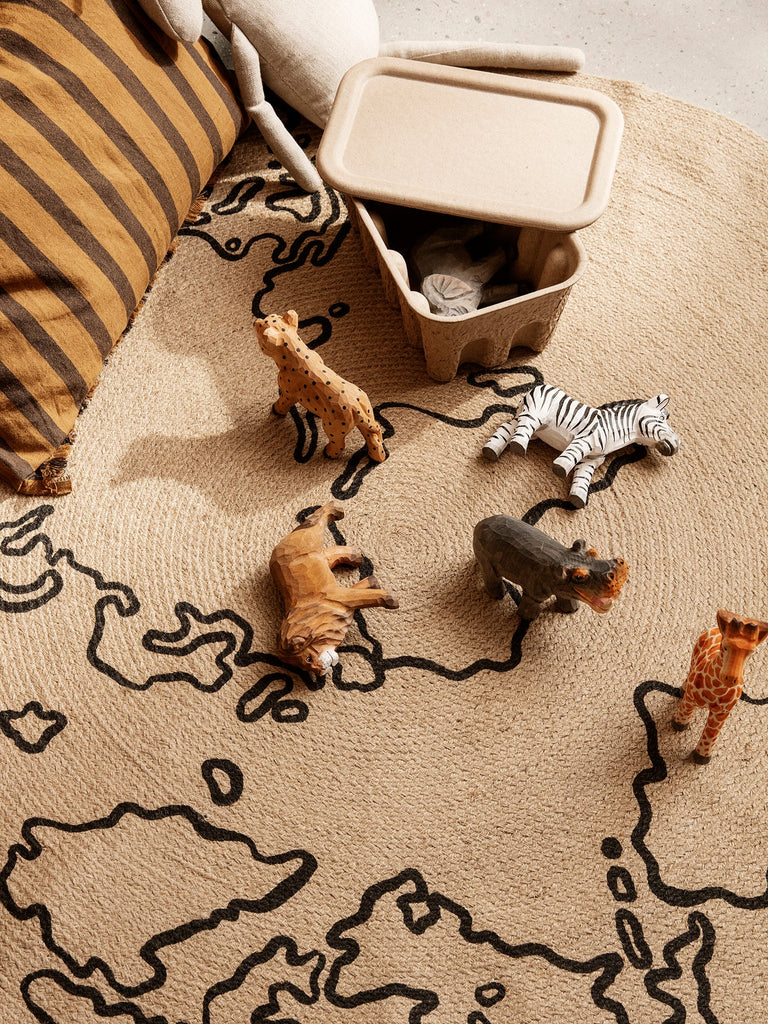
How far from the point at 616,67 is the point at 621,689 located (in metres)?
1.14

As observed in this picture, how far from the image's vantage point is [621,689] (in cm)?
106

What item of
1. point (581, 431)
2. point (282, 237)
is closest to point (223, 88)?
point (282, 237)

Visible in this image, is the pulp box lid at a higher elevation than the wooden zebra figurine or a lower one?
higher

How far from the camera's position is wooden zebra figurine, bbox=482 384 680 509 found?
3.69 ft

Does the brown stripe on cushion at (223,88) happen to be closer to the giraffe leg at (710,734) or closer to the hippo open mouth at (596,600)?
the hippo open mouth at (596,600)

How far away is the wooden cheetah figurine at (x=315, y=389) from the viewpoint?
1.03 m

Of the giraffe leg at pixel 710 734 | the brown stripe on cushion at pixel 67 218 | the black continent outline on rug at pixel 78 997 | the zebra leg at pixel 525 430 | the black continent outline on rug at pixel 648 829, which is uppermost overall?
the brown stripe on cushion at pixel 67 218

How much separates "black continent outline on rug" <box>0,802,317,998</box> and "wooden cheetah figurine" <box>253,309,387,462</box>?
20.5 inches

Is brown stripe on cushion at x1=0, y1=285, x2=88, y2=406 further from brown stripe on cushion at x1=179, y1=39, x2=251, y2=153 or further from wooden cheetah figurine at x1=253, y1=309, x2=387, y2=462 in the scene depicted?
brown stripe on cushion at x1=179, y1=39, x2=251, y2=153

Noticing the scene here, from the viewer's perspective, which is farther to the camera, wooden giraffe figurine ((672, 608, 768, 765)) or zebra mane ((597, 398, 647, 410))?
zebra mane ((597, 398, 647, 410))

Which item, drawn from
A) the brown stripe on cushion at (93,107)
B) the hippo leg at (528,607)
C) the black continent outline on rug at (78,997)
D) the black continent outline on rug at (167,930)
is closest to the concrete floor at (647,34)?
the brown stripe on cushion at (93,107)

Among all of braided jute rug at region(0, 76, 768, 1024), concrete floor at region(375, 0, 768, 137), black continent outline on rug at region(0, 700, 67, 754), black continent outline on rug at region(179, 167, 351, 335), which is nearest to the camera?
braided jute rug at region(0, 76, 768, 1024)

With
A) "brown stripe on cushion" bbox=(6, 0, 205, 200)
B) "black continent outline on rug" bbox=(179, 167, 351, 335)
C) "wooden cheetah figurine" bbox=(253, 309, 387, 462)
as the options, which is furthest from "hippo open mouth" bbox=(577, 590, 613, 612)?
"brown stripe on cushion" bbox=(6, 0, 205, 200)

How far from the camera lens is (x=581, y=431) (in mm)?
1130
